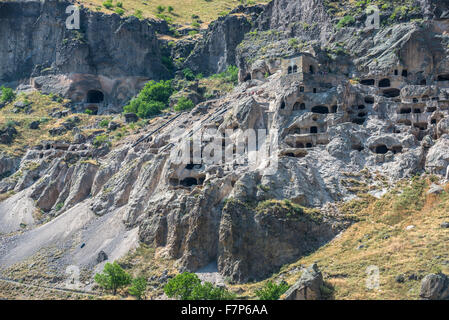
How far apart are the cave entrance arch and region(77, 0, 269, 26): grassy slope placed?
27378 mm

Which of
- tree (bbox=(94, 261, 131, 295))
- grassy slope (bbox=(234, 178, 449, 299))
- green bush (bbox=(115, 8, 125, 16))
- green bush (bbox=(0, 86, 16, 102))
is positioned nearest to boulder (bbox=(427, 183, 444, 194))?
grassy slope (bbox=(234, 178, 449, 299))

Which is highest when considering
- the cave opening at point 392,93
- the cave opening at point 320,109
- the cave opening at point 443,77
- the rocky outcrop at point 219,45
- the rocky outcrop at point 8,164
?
the rocky outcrop at point 219,45

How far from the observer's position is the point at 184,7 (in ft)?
603

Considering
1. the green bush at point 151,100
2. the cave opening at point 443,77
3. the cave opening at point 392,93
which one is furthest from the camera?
the green bush at point 151,100

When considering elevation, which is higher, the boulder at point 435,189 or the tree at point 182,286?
the boulder at point 435,189

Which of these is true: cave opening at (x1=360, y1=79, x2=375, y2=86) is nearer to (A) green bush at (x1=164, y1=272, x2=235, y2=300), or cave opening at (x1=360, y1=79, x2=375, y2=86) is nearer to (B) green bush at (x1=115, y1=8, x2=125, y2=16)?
(A) green bush at (x1=164, y1=272, x2=235, y2=300)

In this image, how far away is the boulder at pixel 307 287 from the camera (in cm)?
6169

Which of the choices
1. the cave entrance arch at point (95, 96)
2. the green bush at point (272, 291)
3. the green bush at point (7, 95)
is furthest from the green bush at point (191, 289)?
the green bush at point (7, 95)

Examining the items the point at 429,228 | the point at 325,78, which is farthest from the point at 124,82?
the point at 429,228

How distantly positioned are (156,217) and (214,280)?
1297 cm

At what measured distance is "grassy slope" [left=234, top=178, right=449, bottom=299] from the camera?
62250mm

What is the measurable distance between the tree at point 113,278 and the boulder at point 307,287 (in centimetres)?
1933

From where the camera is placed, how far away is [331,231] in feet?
243

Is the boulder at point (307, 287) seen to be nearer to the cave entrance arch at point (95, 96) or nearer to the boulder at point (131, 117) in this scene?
the boulder at point (131, 117)
